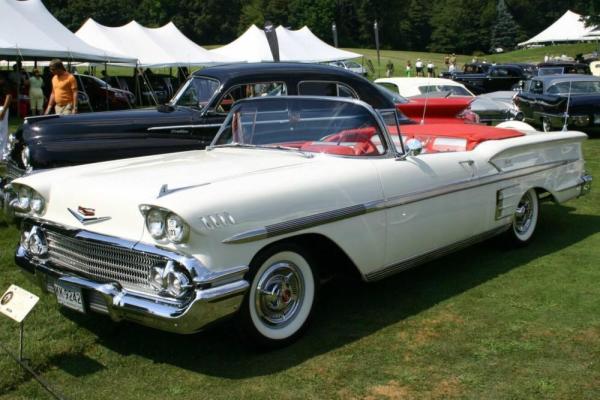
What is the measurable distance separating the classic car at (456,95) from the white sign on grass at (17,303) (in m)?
10.6

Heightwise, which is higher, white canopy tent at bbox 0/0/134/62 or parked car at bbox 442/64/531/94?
white canopy tent at bbox 0/0/134/62

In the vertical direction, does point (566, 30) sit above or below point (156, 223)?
below

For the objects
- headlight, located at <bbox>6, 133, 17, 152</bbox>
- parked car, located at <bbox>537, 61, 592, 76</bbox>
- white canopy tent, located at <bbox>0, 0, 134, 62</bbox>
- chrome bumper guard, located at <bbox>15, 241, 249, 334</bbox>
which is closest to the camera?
chrome bumper guard, located at <bbox>15, 241, 249, 334</bbox>

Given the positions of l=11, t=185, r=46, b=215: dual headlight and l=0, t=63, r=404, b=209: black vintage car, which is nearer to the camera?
l=11, t=185, r=46, b=215: dual headlight

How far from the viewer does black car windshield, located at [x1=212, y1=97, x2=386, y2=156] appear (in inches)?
169

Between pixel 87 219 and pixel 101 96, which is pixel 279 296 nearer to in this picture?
pixel 87 219

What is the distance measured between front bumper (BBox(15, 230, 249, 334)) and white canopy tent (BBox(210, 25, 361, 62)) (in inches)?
874

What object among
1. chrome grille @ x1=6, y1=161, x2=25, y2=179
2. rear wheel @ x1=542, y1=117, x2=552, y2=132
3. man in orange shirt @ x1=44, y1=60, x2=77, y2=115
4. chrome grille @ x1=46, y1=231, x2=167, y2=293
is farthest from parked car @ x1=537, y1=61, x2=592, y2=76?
chrome grille @ x1=46, y1=231, x2=167, y2=293

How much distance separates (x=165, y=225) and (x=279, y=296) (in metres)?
0.81

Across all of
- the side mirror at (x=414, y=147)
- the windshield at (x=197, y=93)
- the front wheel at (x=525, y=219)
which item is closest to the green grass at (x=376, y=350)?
the front wheel at (x=525, y=219)

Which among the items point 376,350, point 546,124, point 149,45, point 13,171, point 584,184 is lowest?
point 546,124

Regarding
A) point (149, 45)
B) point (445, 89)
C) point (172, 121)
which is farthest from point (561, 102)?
point (149, 45)

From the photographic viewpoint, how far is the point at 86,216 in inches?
137

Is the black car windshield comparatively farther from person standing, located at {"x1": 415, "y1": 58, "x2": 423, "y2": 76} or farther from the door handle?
person standing, located at {"x1": 415, "y1": 58, "x2": 423, "y2": 76}
